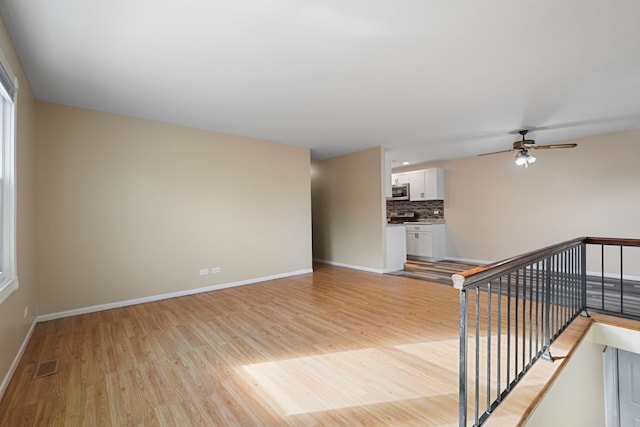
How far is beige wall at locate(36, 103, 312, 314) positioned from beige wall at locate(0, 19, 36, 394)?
27 centimetres

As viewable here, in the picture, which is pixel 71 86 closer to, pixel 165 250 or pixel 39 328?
pixel 165 250

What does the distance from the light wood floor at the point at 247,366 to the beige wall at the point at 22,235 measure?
0.22 m

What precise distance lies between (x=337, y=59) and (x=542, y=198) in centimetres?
529

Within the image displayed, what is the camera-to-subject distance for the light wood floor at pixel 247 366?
1.76 metres

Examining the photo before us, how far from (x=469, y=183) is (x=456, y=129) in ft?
8.45

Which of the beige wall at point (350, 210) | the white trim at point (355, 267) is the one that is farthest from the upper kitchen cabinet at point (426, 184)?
the white trim at point (355, 267)

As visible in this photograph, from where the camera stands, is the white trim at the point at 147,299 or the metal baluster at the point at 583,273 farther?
the white trim at the point at 147,299

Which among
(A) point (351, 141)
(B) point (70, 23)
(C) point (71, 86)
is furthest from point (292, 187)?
(B) point (70, 23)

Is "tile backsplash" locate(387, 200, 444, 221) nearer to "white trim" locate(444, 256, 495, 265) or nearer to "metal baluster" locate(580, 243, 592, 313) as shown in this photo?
"white trim" locate(444, 256, 495, 265)

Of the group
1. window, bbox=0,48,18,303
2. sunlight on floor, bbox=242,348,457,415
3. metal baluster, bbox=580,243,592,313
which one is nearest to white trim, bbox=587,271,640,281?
metal baluster, bbox=580,243,592,313

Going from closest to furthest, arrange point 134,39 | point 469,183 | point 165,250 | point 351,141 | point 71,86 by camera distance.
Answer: point 134,39 < point 71,86 < point 165,250 < point 351,141 < point 469,183

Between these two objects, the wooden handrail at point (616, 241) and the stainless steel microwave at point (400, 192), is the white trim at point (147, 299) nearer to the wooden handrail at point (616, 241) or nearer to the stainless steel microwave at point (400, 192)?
the stainless steel microwave at point (400, 192)

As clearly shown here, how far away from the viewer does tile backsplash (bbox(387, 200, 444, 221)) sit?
7301 mm

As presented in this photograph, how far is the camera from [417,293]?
13.9 ft
